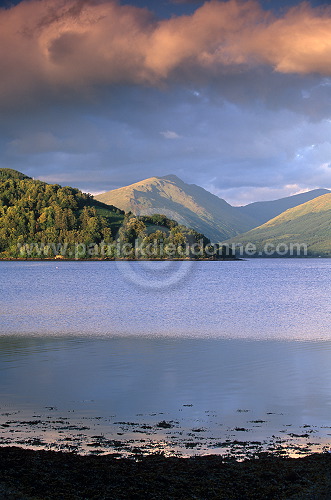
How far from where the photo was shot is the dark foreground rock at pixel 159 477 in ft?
37.2

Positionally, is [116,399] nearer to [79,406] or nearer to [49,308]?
[79,406]

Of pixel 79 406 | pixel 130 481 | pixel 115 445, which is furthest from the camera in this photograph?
pixel 79 406

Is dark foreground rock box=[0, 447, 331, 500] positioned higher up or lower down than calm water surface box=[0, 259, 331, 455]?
higher up

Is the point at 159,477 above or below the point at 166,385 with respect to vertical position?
above

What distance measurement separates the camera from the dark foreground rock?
1135 centimetres

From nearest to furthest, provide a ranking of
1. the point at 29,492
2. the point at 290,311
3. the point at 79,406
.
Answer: the point at 29,492 < the point at 79,406 < the point at 290,311

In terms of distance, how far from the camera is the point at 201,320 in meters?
52.9

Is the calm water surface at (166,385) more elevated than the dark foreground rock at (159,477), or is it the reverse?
the dark foreground rock at (159,477)

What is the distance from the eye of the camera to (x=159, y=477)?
1225 centimetres

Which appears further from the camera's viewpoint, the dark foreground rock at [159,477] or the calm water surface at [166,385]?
the calm water surface at [166,385]

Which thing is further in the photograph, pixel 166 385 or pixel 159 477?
pixel 166 385

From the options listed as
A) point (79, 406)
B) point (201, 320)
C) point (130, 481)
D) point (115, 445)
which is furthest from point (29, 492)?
point (201, 320)

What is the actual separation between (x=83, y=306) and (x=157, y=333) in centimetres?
2563

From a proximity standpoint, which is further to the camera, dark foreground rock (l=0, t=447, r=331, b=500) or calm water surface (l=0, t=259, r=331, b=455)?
calm water surface (l=0, t=259, r=331, b=455)
